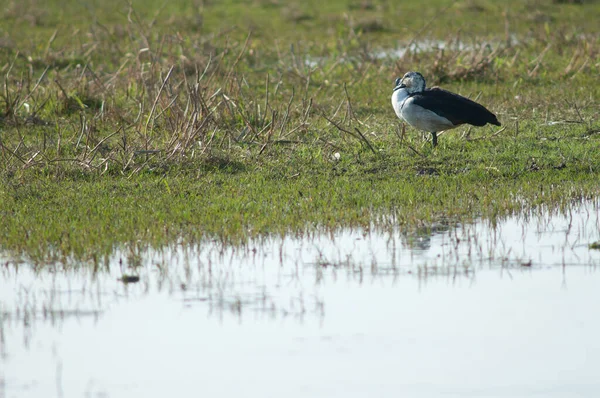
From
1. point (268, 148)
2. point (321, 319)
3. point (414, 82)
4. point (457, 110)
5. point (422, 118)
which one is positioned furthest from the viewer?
point (414, 82)

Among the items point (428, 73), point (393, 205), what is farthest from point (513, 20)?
point (393, 205)

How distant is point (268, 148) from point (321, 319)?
405cm

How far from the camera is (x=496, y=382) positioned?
4320 millimetres

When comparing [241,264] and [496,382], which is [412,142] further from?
[496,382]

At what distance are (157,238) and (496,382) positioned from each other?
2.83 meters

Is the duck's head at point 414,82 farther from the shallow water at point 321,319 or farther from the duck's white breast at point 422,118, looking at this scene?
the shallow water at point 321,319

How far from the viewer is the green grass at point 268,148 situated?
6.91 metres

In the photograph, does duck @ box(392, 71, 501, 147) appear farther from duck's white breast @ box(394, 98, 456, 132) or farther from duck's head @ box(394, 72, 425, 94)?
duck's head @ box(394, 72, 425, 94)

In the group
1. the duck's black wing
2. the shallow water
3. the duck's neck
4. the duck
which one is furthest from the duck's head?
the shallow water

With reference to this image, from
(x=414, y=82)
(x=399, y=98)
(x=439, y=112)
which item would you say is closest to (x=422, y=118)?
(x=439, y=112)

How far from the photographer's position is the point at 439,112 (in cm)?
871

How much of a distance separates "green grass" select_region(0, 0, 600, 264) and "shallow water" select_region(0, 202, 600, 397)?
500 mm

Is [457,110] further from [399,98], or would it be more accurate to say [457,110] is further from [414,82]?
[414,82]

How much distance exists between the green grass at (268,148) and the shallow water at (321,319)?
500mm
